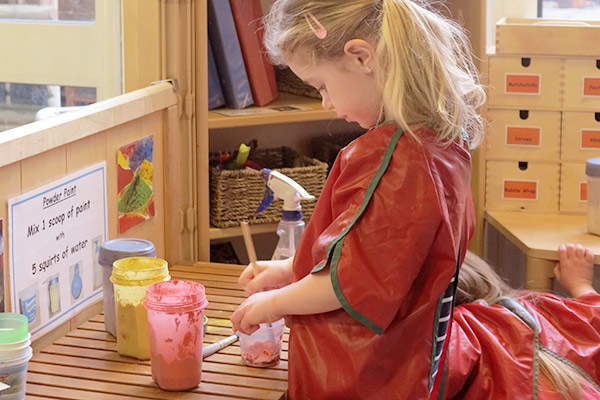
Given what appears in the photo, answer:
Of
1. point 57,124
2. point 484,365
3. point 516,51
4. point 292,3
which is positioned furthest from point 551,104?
point 57,124

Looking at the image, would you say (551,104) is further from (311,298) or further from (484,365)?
(311,298)

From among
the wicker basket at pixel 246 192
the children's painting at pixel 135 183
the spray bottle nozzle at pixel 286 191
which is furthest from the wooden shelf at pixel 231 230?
the spray bottle nozzle at pixel 286 191

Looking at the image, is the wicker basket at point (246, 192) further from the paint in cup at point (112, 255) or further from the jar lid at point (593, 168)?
the jar lid at point (593, 168)

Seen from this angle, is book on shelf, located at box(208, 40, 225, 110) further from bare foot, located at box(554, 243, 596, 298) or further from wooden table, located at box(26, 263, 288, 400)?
bare foot, located at box(554, 243, 596, 298)

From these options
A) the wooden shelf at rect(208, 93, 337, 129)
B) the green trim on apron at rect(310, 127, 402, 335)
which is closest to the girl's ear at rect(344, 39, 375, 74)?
the green trim on apron at rect(310, 127, 402, 335)

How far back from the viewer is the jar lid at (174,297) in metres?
1.28

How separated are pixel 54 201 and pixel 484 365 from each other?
733 millimetres

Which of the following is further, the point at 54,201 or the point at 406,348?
the point at 54,201

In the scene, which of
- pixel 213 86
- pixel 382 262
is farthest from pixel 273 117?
pixel 382 262

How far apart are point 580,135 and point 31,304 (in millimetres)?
1294

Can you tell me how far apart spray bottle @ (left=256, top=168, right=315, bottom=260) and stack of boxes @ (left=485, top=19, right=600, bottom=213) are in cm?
70

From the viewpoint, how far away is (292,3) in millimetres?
1221

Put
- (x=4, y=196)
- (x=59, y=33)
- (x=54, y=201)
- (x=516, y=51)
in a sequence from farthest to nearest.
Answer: (x=516, y=51), (x=59, y=33), (x=54, y=201), (x=4, y=196)

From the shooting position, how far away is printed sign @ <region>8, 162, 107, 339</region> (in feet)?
4.50
